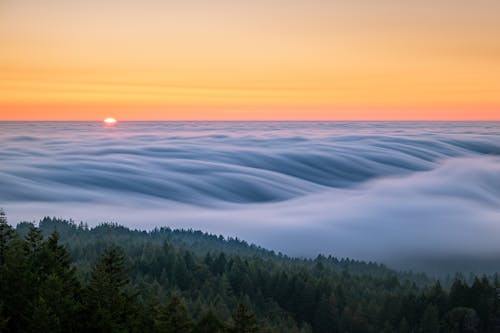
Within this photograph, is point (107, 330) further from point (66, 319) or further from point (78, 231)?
point (78, 231)

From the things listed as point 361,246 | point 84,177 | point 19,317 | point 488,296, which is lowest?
point 19,317

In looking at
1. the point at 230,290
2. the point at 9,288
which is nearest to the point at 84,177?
the point at 230,290

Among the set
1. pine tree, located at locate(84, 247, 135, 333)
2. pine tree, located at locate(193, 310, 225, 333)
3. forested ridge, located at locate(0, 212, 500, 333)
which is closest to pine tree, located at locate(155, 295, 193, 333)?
forested ridge, located at locate(0, 212, 500, 333)

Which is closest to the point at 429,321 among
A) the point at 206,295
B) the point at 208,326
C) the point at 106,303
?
the point at 206,295

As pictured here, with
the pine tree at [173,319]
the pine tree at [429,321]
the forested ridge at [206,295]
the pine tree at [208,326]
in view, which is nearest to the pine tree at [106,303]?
the forested ridge at [206,295]

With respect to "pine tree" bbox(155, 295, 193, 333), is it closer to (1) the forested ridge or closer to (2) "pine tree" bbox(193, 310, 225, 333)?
(1) the forested ridge

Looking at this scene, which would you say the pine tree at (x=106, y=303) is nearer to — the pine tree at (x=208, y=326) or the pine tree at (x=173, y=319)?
the pine tree at (x=173, y=319)

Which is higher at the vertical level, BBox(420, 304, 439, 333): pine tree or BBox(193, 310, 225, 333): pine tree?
BBox(420, 304, 439, 333): pine tree

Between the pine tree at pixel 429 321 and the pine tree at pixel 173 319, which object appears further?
the pine tree at pixel 429 321
